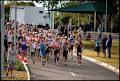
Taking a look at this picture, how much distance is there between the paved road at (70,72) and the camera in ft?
84.1

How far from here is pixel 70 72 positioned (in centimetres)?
2814

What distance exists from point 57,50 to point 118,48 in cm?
1384

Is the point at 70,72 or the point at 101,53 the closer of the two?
the point at 70,72

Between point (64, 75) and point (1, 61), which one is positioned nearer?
point (1, 61)

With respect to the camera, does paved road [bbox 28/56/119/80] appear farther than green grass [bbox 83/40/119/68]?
No

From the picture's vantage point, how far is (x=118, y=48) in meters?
44.5

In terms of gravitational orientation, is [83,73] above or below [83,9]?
below

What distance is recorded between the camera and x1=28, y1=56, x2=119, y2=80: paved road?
2564 centimetres

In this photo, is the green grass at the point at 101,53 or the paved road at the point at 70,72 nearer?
the paved road at the point at 70,72

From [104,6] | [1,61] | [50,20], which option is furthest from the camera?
[50,20]

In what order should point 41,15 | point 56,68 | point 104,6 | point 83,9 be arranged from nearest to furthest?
point 56,68 → point 83,9 → point 104,6 → point 41,15

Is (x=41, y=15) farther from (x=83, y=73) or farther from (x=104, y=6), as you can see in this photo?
(x=83, y=73)

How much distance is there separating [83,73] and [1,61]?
701cm

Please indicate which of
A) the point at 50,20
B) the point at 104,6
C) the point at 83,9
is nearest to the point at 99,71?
the point at 83,9
